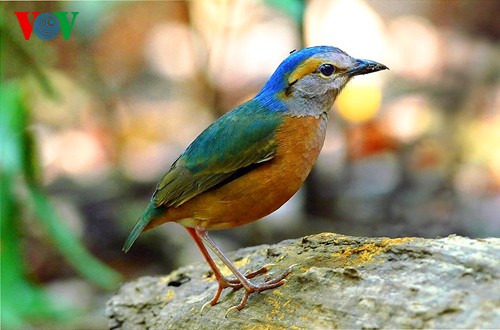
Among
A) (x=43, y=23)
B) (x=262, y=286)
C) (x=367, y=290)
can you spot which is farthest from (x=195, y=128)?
(x=367, y=290)

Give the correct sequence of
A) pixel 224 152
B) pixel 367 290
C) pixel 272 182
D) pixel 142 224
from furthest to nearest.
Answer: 1. pixel 142 224
2. pixel 224 152
3. pixel 272 182
4. pixel 367 290

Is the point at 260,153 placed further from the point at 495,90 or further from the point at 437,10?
the point at 437,10

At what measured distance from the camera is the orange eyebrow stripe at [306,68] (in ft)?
15.4

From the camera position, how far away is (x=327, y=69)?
15.5ft

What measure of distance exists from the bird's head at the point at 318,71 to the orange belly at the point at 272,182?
144mm

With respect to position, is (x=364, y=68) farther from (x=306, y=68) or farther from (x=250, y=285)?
(x=250, y=285)

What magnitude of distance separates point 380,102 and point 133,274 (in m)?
4.19

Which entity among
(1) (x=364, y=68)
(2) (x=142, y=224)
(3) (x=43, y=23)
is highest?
(3) (x=43, y=23)

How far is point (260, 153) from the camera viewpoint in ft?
15.0

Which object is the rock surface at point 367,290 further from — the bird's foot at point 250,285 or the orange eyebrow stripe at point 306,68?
the orange eyebrow stripe at point 306,68

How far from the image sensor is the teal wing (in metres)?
4.60

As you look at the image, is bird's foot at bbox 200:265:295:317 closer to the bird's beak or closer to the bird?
the bird

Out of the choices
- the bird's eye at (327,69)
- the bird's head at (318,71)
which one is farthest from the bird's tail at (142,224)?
the bird's eye at (327,69)

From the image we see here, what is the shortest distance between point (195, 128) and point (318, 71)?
6.68 m
